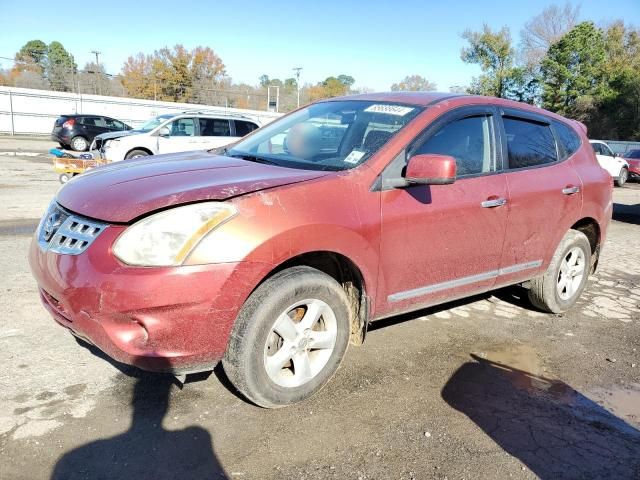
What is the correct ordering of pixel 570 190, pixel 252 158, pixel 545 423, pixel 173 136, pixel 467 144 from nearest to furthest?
pixel 545 423
pixel 252 158
pixel 467 144
pixel 570 190
pixel 173 136

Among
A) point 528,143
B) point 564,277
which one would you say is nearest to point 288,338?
point 528,143

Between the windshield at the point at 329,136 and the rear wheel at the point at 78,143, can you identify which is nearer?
the windshield at the point at 329,136

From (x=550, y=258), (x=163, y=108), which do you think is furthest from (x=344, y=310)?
(x=163, y=108)

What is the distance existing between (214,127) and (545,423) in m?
12.9

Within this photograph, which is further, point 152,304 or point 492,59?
point 492,59

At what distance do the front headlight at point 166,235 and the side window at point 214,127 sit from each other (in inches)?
480

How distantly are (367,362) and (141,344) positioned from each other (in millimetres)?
1670

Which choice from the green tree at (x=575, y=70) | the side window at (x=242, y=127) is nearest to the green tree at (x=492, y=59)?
the green tree at (x=575, y=70)

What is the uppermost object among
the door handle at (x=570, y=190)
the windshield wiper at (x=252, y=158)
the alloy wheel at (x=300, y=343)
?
the windshield wiper at (x=252, y=158)

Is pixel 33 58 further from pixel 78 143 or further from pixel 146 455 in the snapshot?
pixel 146 455

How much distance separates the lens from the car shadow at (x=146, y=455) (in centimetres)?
237

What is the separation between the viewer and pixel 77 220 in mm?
2725

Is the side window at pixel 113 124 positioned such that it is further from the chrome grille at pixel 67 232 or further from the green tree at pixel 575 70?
the green tree at pixel 575 70

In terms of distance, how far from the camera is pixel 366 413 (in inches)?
117
